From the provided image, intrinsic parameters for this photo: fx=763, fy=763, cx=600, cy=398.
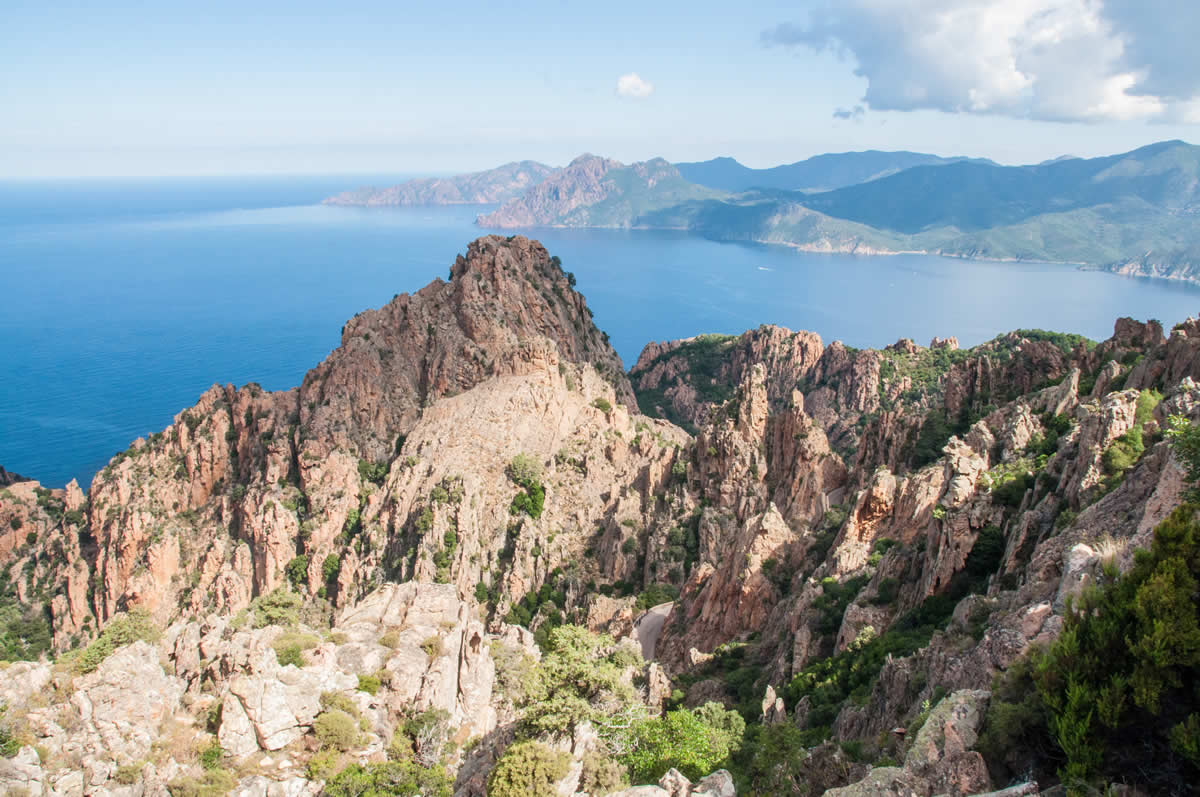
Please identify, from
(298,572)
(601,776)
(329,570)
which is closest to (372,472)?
(329,570)

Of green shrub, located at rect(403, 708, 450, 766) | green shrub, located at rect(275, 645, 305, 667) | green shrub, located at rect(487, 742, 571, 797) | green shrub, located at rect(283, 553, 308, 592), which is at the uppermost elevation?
green shrub, located at rect(487, 742, 571, 797)

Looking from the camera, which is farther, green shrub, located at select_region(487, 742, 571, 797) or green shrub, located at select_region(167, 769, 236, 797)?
green shrub, located at select_region(167, 769, 236, 797)

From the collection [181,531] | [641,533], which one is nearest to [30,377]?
[181,531]

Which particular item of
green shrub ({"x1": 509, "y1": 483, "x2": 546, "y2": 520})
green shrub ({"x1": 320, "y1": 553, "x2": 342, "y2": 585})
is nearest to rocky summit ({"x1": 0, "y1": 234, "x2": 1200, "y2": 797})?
green shrub ({"x1": 320, "y1": 553, "x2": 342, "y2": 585})

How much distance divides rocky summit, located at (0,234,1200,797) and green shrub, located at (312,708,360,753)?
0.08 metres

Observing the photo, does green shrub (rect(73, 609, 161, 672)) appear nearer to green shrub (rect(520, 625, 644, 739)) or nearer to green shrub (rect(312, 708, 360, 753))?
green shrub (rect(312, 708, 360, 753))

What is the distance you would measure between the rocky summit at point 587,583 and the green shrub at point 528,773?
113mm

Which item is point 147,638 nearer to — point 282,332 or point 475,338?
point 475,338

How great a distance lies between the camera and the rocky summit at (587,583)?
16016 mm

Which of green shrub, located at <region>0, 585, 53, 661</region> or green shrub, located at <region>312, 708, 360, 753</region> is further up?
green shrub, located at <region>312, 708, 360, 753</region>

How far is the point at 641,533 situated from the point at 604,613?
895cm

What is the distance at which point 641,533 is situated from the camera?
202ft

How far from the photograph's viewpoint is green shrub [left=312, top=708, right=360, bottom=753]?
2734 cm

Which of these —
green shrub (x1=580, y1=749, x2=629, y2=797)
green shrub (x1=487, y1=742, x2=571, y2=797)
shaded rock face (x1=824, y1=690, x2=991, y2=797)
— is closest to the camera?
shaded rock face (x1=824, y1=690, x2=991, y2=797)
